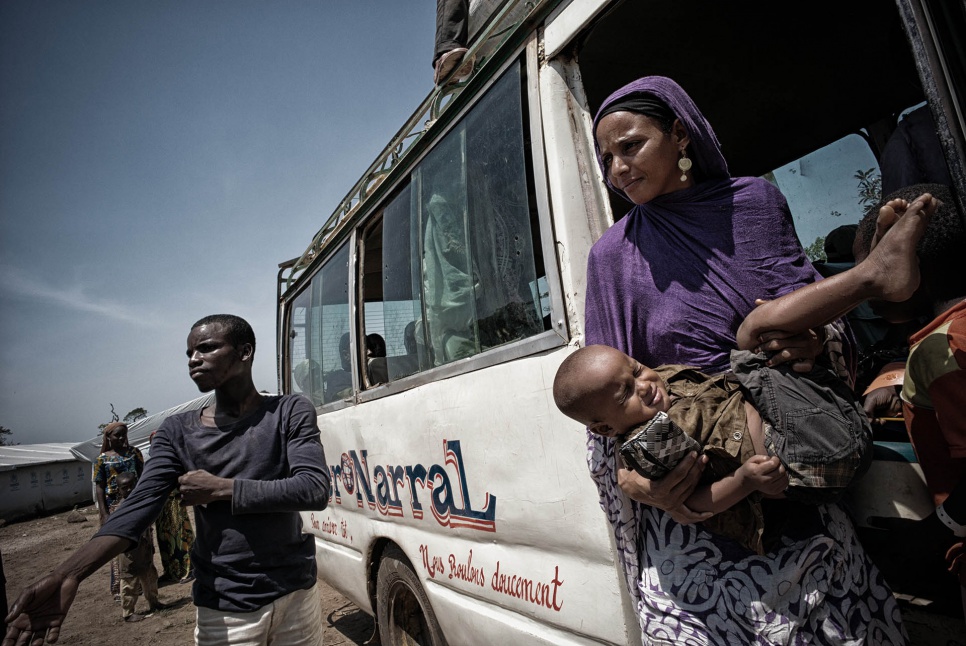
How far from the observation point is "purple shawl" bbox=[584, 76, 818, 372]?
124 centimetres

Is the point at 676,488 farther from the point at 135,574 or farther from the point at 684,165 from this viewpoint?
the point at 135,574

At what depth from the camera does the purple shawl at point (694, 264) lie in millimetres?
1241

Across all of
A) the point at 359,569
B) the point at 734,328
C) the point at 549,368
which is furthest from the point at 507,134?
the point at 359,569

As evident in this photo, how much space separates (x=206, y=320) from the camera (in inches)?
86.5

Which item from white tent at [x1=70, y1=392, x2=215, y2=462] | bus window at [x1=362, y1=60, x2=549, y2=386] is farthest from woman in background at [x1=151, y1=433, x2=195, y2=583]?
white tent at [x1=70, y1=392, x2=215, y2=462]

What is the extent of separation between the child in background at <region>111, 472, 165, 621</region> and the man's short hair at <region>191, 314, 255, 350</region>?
4.59 meters

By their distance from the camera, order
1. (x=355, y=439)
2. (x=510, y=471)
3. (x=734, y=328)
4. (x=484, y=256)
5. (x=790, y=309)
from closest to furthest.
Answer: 1. (x=790, y=309)
2. (x=734, y=328)
3. (x=510, y=471)
4. (x=484, y=256)
5. (x=355, y=439)

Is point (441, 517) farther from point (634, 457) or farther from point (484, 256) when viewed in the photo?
point (634, 457)

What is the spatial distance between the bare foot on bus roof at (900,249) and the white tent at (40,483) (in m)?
24.2

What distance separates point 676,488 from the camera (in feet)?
3.53

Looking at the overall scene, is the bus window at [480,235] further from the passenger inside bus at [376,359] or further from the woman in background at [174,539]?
the woman in background at [174,539]

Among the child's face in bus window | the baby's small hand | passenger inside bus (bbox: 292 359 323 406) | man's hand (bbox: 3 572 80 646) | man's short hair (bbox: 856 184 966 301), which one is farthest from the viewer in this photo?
passenger inside bus (bbox: 292 359 323 406)

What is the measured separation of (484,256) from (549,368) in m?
0.64

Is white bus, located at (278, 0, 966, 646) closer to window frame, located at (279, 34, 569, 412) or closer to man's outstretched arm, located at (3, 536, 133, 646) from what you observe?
window frame, located at (279, 34, 569, 412)
